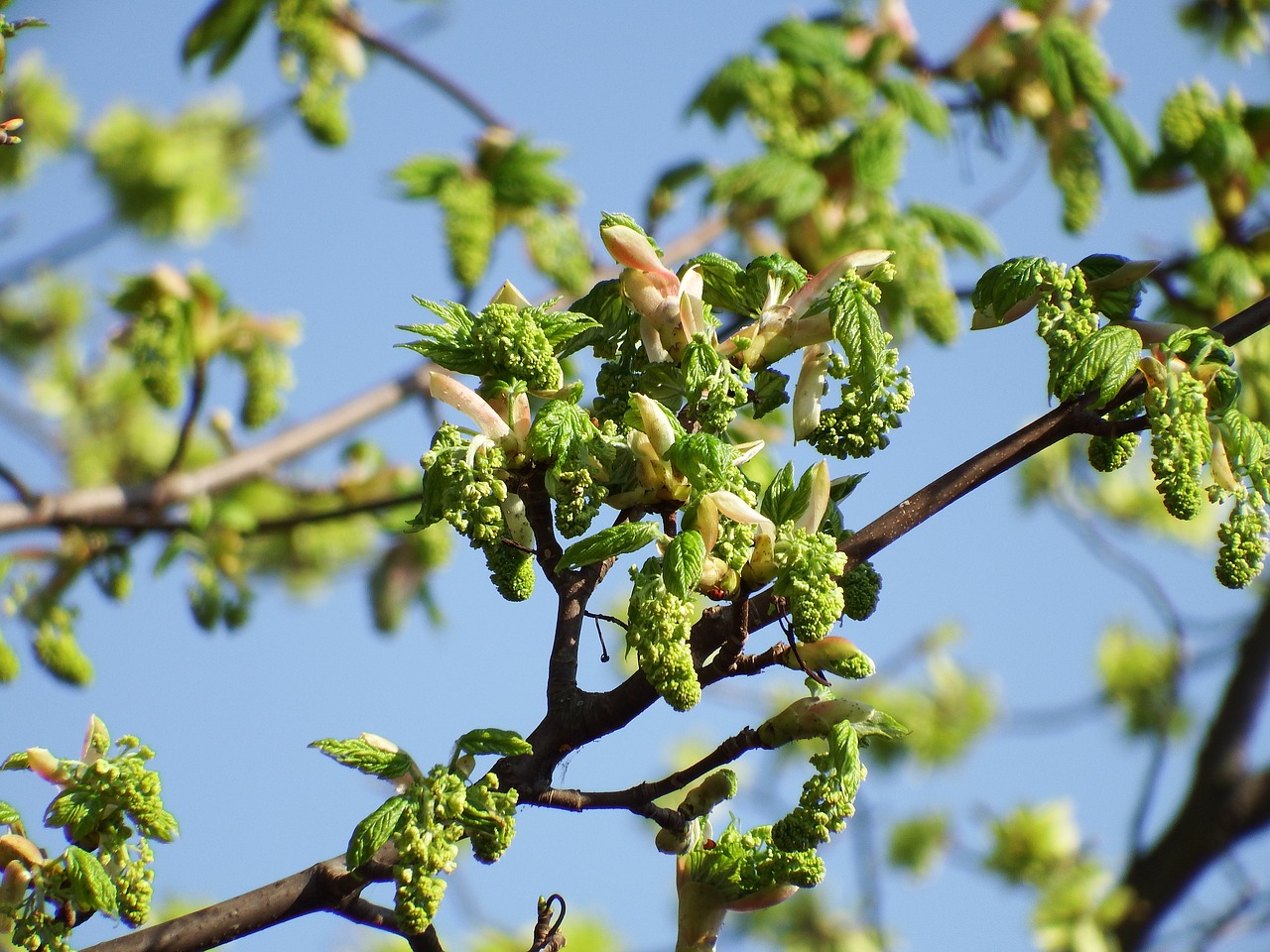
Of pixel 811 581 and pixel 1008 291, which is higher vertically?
pixel 1008 291

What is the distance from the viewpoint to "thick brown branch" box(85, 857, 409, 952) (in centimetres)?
98

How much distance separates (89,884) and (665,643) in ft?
1.81

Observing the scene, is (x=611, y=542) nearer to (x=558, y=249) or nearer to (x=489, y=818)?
(x=489, y=818)

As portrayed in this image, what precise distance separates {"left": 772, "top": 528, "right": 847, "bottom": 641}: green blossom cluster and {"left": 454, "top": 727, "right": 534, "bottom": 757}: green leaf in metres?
0.24

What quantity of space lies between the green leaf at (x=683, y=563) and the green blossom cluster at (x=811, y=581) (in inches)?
2.5

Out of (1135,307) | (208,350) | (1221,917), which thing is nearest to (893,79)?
(208,350)

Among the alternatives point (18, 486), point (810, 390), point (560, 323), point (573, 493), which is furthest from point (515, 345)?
point (18, 486)

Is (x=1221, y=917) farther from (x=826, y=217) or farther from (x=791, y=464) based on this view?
(x=791, y=464)

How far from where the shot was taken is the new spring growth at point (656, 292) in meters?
1.10

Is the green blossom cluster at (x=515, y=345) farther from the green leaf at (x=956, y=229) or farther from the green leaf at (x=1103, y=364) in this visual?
the green leaf at (x=956, y=229)

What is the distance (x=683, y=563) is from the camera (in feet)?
3.06

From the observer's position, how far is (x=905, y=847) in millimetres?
4719

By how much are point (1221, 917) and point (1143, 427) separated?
255 cm

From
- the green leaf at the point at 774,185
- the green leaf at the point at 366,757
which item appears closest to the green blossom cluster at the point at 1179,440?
the green leaf at the point at 366,757
